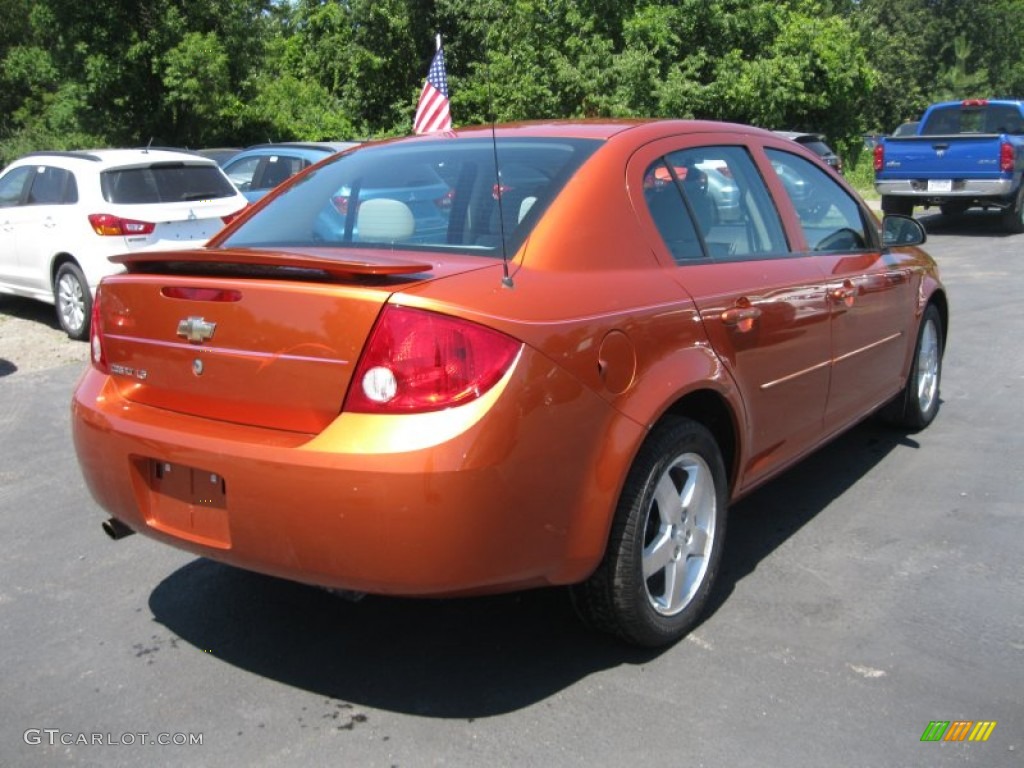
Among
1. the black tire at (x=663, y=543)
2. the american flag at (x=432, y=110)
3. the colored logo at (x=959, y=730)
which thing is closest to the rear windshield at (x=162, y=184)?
the american flag at (x=432, y=110)

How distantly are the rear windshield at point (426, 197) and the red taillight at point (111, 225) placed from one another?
5.20m

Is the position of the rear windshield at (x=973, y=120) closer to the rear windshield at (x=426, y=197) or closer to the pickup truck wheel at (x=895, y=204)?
the pickup truck wheel at (x=895, y=204)

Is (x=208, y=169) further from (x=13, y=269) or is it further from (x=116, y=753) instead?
(x=116, y=753)

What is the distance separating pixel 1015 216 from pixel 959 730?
15440mm

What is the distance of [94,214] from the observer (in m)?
8.73

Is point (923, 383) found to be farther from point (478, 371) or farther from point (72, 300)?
point (72, 300)

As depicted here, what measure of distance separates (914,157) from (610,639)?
14191 millimetres

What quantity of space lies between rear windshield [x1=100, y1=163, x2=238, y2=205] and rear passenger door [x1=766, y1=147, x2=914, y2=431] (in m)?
6.12

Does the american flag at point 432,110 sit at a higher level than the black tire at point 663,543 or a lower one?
higher

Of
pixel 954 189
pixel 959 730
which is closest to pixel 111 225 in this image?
pixel 959 730

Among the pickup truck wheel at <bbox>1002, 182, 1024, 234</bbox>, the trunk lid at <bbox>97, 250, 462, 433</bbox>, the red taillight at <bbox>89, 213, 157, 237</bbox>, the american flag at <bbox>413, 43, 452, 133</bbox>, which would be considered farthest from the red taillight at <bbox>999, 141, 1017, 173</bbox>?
the trunk lid at <bbox>97, 250, 462, 433</bbox>

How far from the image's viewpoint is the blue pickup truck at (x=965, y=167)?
15234 millimetres

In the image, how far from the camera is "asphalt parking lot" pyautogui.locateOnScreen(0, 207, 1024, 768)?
290 cm

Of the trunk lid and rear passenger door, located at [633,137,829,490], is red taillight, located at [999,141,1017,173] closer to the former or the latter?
rear passenger door, located at [633,137,829,490]
